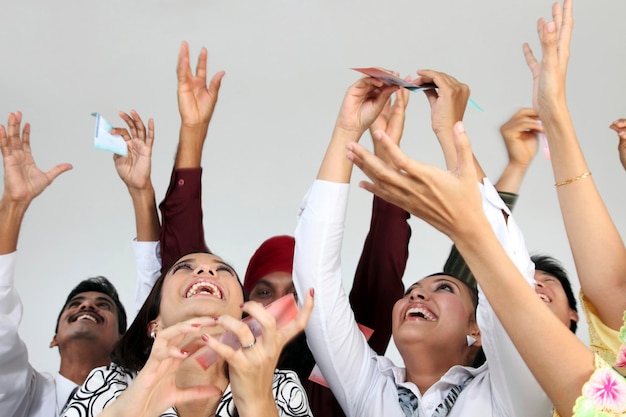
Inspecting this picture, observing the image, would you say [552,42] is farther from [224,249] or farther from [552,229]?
[224,249]

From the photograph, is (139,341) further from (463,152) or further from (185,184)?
(463,152)

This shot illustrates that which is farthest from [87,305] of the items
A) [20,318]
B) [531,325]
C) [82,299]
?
[531,325]

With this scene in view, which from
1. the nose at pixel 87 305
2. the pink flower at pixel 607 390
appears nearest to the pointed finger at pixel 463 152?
the pink flower at pixel 607 390

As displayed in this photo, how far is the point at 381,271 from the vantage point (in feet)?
7.06

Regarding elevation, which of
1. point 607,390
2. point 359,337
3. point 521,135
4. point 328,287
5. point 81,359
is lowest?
point 81,359

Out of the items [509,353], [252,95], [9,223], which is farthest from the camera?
[252,95]

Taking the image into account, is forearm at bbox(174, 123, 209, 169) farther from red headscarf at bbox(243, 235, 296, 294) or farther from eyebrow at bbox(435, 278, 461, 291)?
eyebrow at bbox(435, 278, 461, 291)

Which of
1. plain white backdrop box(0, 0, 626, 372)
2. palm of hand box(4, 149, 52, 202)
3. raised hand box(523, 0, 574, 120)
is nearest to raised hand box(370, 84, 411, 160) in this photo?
raised hand box(523, 0, 574, 120)

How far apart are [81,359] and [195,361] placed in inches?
28.1

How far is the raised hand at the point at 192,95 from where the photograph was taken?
2.23 m

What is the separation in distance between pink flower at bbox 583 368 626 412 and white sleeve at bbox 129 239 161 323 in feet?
4.64

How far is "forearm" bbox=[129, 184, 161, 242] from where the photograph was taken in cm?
229

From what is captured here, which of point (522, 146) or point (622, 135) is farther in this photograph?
point (522, 146)

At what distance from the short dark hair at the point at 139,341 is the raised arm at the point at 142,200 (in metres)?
0.27
